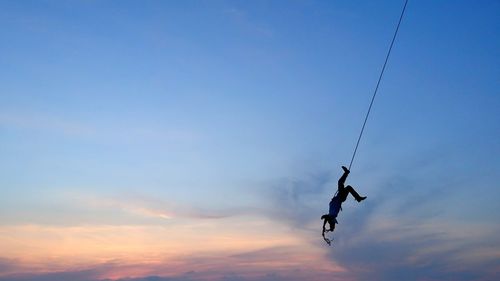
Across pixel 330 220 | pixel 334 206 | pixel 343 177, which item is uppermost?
pixel 343 177

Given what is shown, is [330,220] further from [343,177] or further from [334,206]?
[343,177]

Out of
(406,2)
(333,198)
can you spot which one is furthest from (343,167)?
(406,2)

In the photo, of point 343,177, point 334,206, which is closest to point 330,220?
point 334,206

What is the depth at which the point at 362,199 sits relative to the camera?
26.8 m

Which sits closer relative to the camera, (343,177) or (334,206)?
(343,177)

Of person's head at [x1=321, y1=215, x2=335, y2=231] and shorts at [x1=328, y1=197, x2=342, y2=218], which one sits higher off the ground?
shorts at [x1=328, y1=197, x2=342, y2=218]

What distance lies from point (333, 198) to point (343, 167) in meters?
1.44

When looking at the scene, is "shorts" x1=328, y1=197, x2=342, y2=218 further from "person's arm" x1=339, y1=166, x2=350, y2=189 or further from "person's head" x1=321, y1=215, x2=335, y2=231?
"person's arm" x1=339, y1=166, x2=350, y2=189

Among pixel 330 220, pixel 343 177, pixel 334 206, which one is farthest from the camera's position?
pixel 334 206

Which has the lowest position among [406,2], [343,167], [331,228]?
[331,228]

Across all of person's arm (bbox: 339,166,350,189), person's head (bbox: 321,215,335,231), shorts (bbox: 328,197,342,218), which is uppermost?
person's arm (bbox: 339,166,350,189)

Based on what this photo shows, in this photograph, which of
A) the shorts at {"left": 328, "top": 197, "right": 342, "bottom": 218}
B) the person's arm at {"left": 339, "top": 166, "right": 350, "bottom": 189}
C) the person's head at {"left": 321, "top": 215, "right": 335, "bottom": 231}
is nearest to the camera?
the person's arm at {"left": 339, "top": 166, "right": 350, "bottom": 189}

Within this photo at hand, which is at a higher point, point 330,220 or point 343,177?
point 343,177

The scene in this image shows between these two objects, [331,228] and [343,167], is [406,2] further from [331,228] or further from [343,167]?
[331,228]
